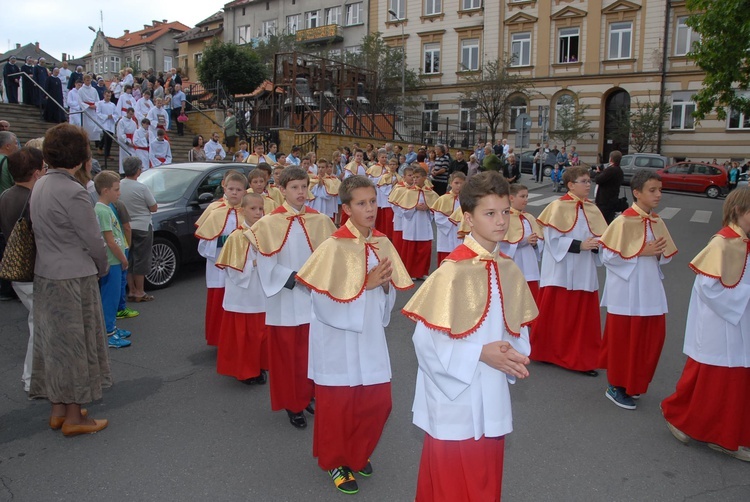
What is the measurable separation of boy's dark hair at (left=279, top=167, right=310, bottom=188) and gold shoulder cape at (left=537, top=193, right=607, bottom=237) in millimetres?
2566

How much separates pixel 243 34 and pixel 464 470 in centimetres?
5649

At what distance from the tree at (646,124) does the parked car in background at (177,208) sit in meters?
29.2

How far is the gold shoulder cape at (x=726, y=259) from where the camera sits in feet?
13.5

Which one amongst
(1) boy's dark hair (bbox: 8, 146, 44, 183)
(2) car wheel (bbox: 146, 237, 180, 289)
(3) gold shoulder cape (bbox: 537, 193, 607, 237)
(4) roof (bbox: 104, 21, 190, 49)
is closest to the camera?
(1) boy's dark hair (bbox: 8, 146, 44, 183)

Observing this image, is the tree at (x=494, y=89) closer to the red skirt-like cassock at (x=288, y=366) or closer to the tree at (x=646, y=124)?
the tree at (x=646, y=124)

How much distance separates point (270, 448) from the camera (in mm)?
4391

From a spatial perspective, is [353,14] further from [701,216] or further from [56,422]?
[56,422]

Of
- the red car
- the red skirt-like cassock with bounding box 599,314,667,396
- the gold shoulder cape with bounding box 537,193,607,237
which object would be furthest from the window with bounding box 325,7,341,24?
the red skirt-like cassock with bounding box 599,314,667,396

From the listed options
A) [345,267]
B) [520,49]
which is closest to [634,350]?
[345,267]

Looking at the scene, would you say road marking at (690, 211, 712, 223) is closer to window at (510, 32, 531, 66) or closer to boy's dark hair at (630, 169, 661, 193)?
boy's dark hair at (630, 169, 661, 193)

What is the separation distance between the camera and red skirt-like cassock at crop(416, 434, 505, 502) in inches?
111

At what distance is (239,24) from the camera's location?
2131 inches

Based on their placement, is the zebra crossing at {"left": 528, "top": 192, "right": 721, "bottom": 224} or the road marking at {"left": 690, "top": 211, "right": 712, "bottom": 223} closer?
the road marking at {"left": 690, "top": 211, "right": 712, "bottom": 223}

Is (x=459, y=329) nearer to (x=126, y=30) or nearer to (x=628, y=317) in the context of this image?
(x=628, y=317)
